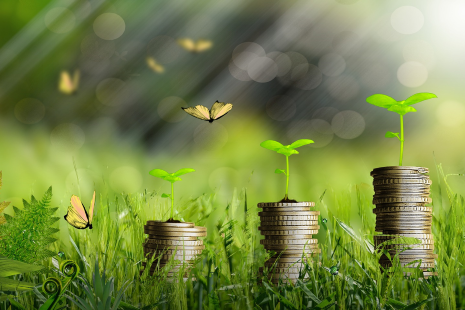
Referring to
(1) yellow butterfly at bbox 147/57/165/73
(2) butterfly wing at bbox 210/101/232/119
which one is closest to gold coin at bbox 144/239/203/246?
(2) butterfly wing at bbox 210/101/232/119

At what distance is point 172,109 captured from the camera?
232cm

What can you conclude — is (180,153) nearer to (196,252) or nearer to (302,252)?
(196,252)

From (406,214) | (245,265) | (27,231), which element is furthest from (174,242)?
(406,214)

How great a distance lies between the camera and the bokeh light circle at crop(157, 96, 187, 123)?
2.31 meters

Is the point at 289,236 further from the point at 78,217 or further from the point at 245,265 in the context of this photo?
the point at 78,217

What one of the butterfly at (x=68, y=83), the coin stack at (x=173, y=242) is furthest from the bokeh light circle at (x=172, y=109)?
the coin stack at (x=173, y=242)

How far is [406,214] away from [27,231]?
116 centimetres

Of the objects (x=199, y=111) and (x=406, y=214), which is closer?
(x=406, y=214)

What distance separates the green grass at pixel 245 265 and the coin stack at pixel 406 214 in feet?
0.18

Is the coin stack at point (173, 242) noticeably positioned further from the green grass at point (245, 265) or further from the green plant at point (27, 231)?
the green plant at point (27, 231)

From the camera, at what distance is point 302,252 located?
1406 mm

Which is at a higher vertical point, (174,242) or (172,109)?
(172,109)

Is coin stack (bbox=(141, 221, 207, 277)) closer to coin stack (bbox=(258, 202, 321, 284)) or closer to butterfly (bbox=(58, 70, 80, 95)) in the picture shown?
coin stack (bbox=(258, 202, 321, 284))

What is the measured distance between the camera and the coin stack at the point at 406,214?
4.58ft
